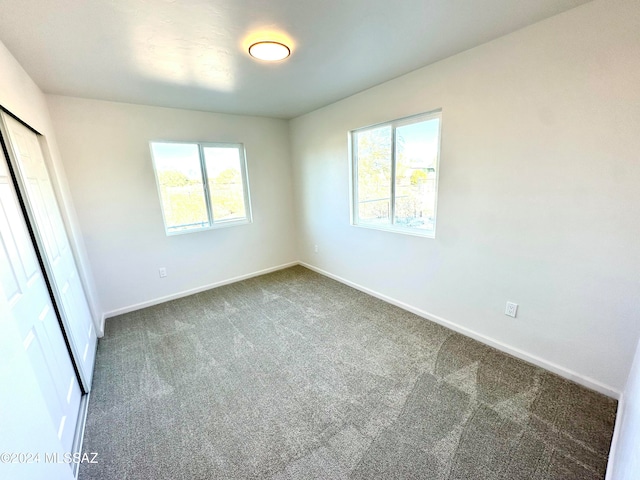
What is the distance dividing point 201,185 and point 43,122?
4.98 ft

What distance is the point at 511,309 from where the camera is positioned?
2.08 metres

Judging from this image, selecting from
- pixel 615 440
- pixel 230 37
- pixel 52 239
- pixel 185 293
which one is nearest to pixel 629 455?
pixel 615 440

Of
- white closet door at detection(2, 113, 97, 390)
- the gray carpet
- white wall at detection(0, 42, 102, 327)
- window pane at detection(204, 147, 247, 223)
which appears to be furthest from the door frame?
window pane at detection(204, 147, 247, 223)

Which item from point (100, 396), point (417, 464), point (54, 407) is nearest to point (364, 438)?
point (417, 464)

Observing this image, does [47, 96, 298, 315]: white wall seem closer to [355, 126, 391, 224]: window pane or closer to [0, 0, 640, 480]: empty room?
[0, 0, 640, 480]: empty room

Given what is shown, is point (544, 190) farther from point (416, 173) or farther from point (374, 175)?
point (374, 175)

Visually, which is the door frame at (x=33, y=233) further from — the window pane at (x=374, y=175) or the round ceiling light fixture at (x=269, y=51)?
the window pane at (x=374, y=175)

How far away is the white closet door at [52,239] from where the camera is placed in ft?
5.45

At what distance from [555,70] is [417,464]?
247 centimetres

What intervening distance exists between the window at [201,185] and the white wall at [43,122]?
33.7 inches

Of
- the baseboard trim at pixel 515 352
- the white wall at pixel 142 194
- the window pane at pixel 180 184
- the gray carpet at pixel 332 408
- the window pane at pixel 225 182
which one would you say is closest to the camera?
the gray carpet at pixel 332 408

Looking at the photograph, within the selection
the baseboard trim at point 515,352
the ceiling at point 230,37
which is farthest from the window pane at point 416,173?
the baseboard trim at point 515,352

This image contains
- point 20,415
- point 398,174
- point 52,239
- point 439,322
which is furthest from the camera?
point 398,174

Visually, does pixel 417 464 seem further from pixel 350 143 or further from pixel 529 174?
pixel 350 143
